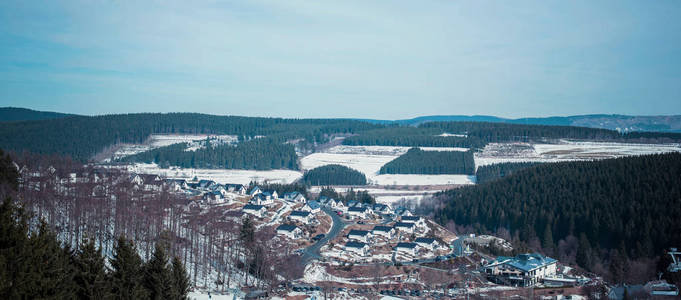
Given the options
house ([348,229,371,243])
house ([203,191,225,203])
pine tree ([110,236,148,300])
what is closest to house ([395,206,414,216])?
house ([348,229,371,243])

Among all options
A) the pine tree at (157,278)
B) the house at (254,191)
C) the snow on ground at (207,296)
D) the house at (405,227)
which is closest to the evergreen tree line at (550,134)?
the house at (254,191)

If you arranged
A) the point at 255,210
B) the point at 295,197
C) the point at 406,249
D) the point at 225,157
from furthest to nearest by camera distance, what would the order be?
the point at 225,157, the point at 295,197, the point at 255,210, the point at 406,249

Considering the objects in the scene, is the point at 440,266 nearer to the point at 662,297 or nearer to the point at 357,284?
the point at 357,284

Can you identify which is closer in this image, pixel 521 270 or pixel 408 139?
pixel 521 270

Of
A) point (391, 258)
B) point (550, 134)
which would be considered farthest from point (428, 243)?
point (550, 134)

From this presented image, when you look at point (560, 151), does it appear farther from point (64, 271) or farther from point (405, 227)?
point (64, 271)

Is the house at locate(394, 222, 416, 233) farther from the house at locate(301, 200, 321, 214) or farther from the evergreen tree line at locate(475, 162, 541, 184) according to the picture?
the evergreen tree line at locate(475, 162, 541, 184)
